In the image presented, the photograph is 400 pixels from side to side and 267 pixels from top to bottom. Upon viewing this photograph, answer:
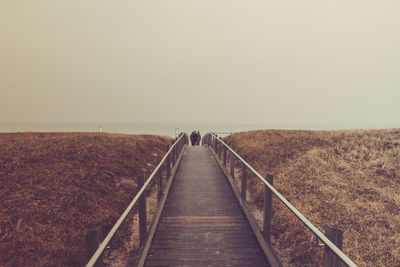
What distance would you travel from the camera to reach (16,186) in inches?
239

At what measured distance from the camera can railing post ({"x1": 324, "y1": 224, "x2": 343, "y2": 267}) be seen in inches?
92.2

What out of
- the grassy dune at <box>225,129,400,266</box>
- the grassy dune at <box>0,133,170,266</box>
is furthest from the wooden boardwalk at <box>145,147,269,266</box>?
the grassy dune at <box>0,133,170,266</box>

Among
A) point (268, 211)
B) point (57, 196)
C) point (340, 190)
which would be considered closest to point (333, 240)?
point (268, 211)

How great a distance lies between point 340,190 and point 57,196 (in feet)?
26.7

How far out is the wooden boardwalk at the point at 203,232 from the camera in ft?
12.9

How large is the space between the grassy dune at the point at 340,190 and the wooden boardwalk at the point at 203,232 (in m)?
0.80

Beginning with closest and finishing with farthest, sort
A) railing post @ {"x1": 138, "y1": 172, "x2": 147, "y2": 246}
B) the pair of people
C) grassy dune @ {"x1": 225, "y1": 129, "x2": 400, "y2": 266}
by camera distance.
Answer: railing post @ {"x1": 138, "y1": 172, "x2": 147, "y2": 246}, grassy dune @ {"x1": 225, "y1": 129, "x2": 400, "y2": 266}, the pair of people

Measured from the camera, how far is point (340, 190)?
7004mm

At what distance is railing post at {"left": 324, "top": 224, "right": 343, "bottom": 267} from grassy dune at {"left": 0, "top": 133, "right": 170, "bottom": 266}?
12.7ft

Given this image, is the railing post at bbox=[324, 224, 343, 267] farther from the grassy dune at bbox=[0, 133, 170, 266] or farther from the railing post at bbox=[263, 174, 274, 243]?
the grassy dune at bbox=[0, 133, 170, 266]

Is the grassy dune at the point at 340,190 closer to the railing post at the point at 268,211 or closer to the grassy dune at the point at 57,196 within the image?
the railing post at the point at 268,211

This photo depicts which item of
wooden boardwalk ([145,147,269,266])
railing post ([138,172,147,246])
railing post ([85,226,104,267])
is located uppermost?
railing post ([85,226,104,267])

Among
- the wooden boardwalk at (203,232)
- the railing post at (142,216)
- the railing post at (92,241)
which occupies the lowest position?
the wooden boardwalk at (203,232)

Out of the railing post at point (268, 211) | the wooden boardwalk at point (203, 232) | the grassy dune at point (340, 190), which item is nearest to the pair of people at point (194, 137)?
the grassy dune at point (340, 190)
